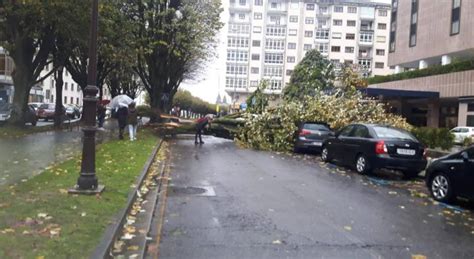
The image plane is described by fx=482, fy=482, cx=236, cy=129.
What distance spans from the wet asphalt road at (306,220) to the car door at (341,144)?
231 centimetres

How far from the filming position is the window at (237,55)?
311 feet

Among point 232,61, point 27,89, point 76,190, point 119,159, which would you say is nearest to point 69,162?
point 119,159

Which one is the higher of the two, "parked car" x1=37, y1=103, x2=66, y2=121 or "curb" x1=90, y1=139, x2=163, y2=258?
"parked car" x1=37, y1=103, x2=66, y2=121

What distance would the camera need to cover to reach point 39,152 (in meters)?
13.9

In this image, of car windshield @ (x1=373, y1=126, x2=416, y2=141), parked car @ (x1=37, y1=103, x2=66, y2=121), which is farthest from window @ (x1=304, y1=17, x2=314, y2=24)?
car windshield @ (x1=373, y1=126, x2=416, y2=141)

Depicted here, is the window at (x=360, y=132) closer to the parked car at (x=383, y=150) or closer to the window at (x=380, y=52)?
the parked car at (x=383, y=150)

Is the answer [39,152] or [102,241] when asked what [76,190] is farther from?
[39,152]

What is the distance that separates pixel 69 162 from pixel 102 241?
7.22 meters

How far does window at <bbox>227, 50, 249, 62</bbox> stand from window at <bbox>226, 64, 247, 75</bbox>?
137cm

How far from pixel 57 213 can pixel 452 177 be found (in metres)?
6.99

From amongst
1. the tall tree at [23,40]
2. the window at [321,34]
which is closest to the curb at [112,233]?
the tall tree at [23,40]

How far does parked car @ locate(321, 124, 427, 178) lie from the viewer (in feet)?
41.1

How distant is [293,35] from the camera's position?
95.5m

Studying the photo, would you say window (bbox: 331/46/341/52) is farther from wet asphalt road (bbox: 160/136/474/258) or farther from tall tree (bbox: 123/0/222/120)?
wet asphalt road (bbox: 160/136/474/258)
